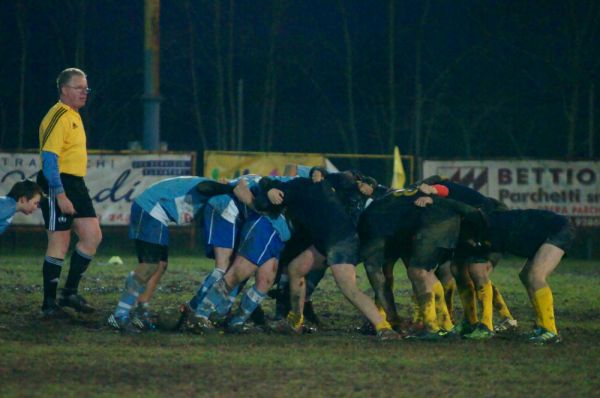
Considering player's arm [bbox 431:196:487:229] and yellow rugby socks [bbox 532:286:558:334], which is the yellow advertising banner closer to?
player's arm [bbox 431:196:487:229]

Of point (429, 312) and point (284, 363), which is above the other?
point (429, 312)

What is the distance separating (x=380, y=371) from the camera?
25.5ft

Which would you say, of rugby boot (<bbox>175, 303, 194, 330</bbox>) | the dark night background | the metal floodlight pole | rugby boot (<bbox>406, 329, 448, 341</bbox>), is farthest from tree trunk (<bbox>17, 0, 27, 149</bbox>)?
rugby boot (<bbox>406, 329, 448, 341</bbox>)

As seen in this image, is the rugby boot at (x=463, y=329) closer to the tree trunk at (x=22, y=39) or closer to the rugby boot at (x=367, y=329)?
the rugby boot at (x=367, y=329)

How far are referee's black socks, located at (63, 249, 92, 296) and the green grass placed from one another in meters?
0.34

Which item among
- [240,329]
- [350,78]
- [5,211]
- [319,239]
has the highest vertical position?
[350,78]

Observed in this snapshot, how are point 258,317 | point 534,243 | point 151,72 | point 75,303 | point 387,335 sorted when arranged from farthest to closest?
point 151,72 < point 75,303 < point 258,317 < point 534,243 < point 387,335

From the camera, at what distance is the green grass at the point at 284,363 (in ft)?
23.2

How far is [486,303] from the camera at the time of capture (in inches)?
385

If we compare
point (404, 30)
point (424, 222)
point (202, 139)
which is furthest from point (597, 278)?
point (202, 139)

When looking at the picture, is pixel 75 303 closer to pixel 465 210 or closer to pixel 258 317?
pixel 258 317

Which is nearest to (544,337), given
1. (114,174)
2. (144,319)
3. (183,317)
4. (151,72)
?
(183,317)

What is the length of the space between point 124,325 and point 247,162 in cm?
1240

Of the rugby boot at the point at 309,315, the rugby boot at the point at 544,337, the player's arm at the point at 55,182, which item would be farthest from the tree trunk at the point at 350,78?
the rugby boot at the point at 544,337
